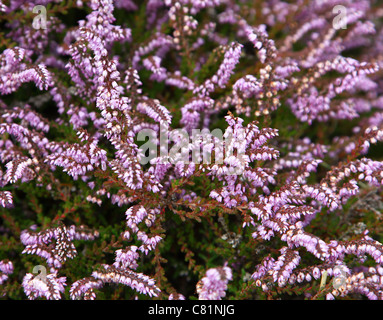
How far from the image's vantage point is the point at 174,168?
253 cm

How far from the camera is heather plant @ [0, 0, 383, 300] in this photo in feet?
7.47

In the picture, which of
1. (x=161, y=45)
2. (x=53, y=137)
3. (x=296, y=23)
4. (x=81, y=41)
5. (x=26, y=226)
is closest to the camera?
(x=81, y=41)

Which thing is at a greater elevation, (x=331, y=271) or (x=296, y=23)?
(x=296, y=23)

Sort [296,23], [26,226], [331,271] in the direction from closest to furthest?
[331,271] < [26,226] < [296,23]

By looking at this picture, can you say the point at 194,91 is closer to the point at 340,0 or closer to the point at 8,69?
the point at 8,69

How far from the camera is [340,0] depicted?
3832 mm

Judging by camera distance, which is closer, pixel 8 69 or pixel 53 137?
pixel 8 69

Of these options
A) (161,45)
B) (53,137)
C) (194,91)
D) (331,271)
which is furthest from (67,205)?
(331,271)

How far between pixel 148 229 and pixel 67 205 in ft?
1.99

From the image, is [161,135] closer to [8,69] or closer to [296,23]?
[8,69]

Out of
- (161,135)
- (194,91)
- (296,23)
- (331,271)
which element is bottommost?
(331,271)

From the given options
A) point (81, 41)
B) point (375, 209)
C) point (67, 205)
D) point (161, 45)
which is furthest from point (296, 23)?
point (67, 205)

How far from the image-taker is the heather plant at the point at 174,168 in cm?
228
